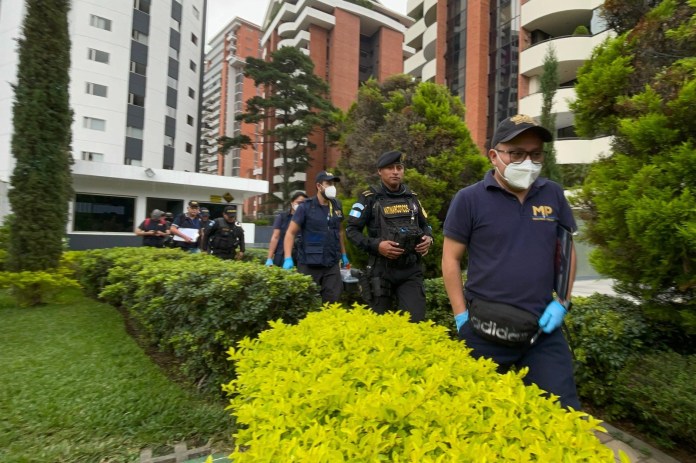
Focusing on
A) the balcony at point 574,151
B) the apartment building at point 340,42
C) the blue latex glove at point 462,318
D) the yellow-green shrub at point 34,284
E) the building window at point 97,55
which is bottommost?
the yellow-green shrub at point 34,284

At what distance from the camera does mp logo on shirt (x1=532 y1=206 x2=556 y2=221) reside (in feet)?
6.69

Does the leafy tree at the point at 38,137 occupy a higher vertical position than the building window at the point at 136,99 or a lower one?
lower

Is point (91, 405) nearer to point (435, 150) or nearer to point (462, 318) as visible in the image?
point (462, 318)

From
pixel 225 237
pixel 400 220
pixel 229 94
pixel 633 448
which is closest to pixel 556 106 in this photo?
pixel 225 237

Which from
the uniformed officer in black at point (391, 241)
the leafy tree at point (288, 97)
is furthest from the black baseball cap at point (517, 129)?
the leafy tree at point (288, 97)

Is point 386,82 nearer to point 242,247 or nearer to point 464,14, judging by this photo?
point 242,247

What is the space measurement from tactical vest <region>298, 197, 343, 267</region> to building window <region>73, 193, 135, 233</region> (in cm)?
2000

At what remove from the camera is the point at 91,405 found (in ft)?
9.41

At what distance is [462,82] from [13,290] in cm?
2560

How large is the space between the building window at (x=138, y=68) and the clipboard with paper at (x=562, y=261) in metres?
34.2

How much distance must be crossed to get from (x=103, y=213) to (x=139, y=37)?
54.1 feet

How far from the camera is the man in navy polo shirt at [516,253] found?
194cm

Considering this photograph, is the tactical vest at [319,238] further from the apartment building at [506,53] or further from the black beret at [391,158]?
the apartment building at [506,53]

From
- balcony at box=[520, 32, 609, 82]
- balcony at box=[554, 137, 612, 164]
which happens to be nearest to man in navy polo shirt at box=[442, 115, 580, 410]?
balcony at box=[554, 137, 612, 164]
